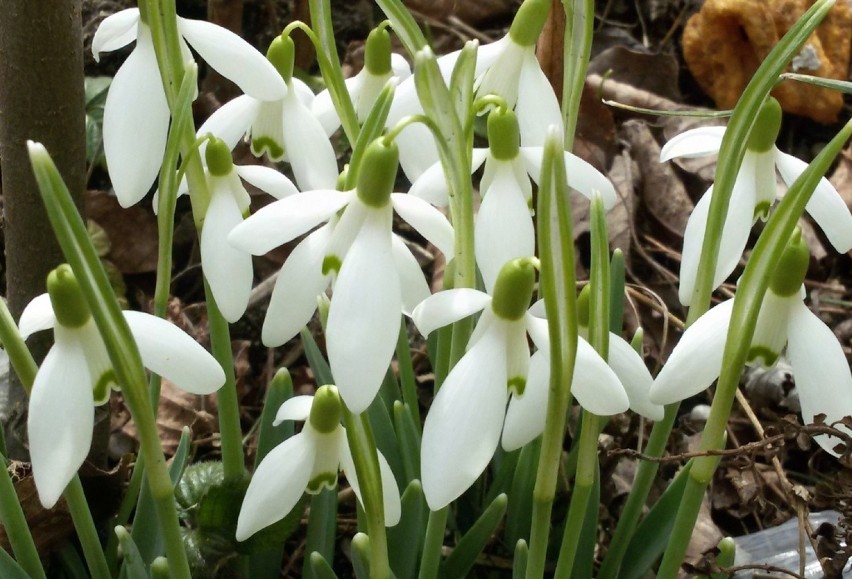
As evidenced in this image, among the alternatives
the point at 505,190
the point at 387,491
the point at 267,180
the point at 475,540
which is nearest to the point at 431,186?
the point at 505,190

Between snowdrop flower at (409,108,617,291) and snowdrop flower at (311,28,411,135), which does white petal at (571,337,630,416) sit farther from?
snowdrop flower at (311,28,411,135)

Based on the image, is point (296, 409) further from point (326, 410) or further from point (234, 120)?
point (234, 120)

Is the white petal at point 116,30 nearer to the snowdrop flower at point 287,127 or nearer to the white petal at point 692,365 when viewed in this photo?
the snowdrop flower at point 287,127

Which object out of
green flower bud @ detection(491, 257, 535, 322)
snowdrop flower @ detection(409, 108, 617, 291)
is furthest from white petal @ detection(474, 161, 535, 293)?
green flower bud @ detection(491, 257, 535, 322)

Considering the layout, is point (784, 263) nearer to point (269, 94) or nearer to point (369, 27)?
point (269, 94)

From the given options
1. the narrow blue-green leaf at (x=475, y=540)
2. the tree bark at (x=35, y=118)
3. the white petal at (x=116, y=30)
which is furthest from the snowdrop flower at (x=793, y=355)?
the tree bark at (x=35, y=118)

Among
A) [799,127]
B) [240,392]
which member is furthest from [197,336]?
[799,127]
